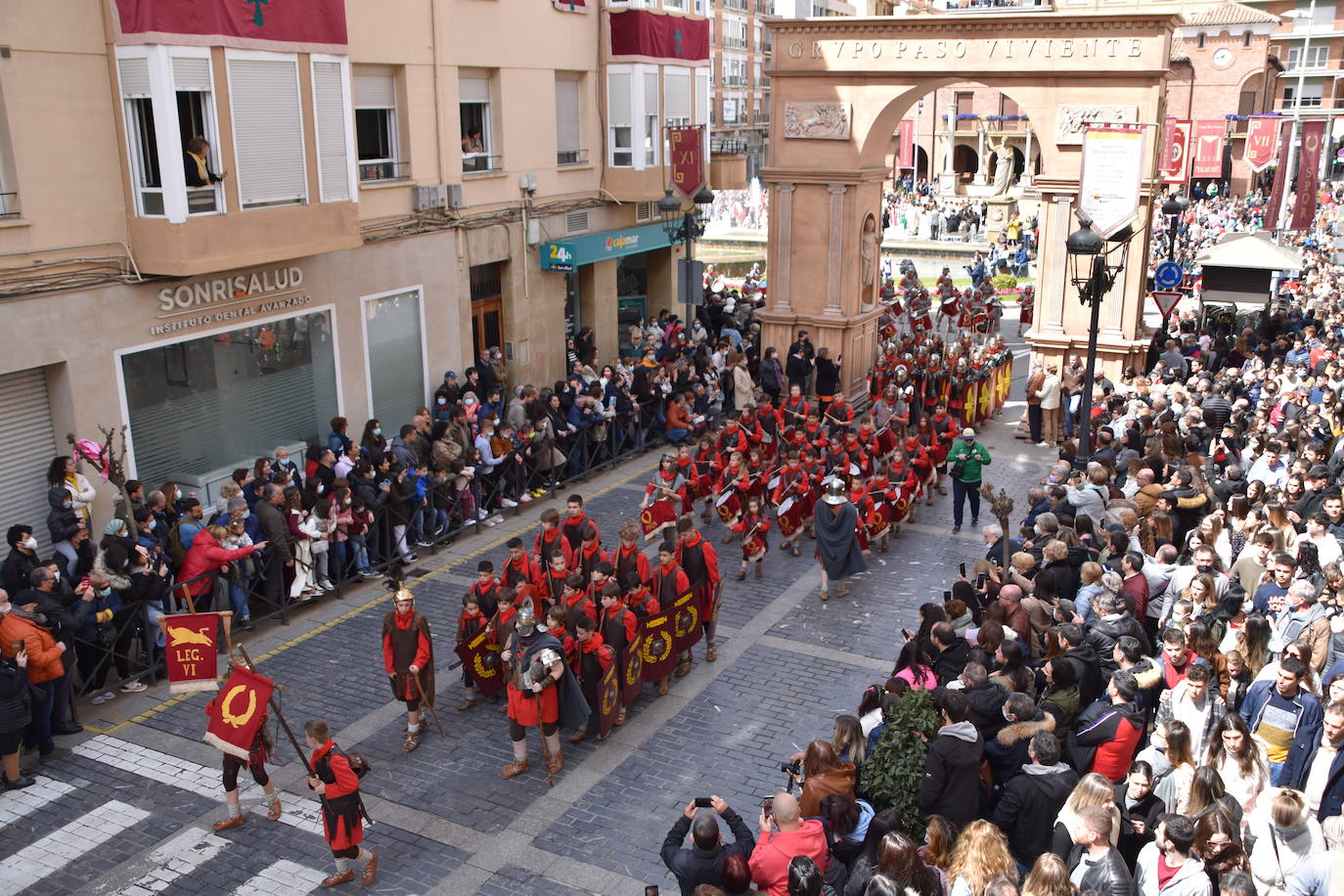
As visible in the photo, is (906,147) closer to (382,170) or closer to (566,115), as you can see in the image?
(566,115)

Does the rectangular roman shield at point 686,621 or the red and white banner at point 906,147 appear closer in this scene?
the rectangular roman shield at point 686,621

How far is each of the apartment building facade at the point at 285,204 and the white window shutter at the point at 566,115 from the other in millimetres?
59

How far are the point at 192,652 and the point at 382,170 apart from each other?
10.5 meters

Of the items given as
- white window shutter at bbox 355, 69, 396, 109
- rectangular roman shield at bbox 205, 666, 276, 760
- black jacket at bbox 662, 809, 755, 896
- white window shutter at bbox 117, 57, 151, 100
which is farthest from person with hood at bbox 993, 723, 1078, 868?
white window shutter at bbox 355, 69, 396, 109

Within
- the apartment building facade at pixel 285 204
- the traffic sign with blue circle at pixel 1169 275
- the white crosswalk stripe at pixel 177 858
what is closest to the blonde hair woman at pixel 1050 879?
the white crosswalk stripe at pixel 177 858

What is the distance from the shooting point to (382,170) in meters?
18.1

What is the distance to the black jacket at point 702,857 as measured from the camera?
6730 mm

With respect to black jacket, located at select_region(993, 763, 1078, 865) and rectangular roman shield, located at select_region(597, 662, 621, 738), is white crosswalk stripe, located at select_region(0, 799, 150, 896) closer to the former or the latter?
rectangular roman shield, located at select_region(597, 662, 621, 738)

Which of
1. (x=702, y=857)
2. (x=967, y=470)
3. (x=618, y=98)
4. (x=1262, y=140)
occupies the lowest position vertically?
(x=967, y=470)

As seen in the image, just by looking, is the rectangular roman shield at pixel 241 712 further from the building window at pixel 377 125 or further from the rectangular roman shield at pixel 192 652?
the building window at pixel 377 125

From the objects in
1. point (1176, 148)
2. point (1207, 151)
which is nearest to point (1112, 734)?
point (1176, 148)

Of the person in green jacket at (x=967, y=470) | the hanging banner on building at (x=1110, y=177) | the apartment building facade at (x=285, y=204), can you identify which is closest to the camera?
the apartment building facade at (x=285, y=204)

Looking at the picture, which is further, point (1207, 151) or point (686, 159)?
point (1207, 151)

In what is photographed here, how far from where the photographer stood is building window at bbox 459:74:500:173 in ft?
65.0
